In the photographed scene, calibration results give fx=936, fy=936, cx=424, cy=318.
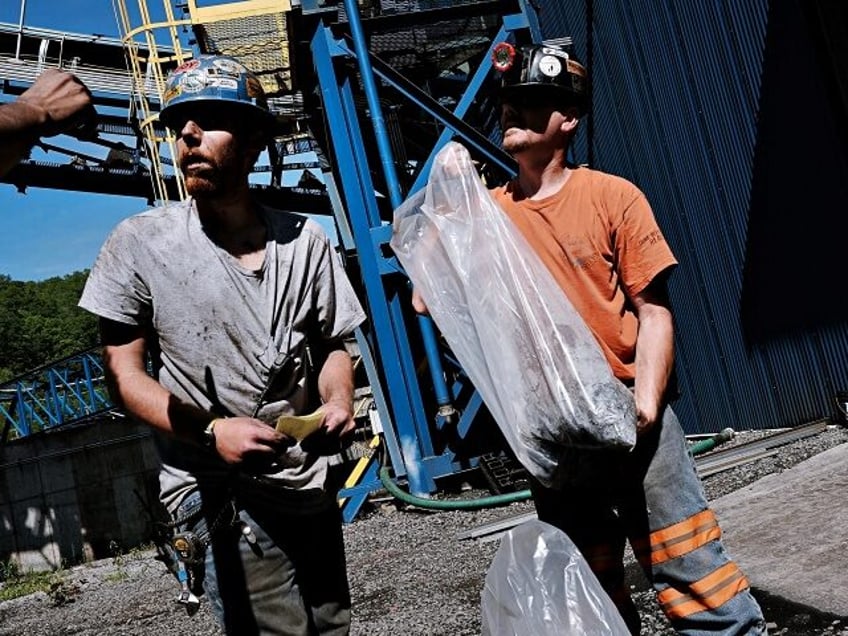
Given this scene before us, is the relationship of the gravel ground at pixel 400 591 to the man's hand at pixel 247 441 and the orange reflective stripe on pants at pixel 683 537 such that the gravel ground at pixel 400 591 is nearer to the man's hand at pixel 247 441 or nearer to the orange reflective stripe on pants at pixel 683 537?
the orange reflective stripe on pants at pixel 683 537

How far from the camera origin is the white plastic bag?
2.25m

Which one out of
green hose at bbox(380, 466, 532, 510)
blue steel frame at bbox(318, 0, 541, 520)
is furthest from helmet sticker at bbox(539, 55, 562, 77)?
blue steel frame at bbox(318, 0, 541, 520)

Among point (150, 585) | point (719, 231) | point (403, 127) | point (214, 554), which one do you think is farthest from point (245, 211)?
point (403, 127)

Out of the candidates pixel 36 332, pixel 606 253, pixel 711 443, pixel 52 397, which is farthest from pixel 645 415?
pixel 36 332

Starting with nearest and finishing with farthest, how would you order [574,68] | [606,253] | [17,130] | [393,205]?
[17,130], [606,253], [574,68], [393,205]

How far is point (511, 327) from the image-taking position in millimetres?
2377

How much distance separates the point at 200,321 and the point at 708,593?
4.66 feet

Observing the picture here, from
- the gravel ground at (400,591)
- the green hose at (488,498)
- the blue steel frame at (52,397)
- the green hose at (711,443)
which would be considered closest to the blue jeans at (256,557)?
the gravel ground at (400,591)

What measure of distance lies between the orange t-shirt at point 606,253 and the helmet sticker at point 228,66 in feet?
2.93

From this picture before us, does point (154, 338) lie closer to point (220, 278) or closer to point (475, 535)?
point (220, 278)

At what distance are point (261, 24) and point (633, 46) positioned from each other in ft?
12.7

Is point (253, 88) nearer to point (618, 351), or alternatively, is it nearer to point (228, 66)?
point (228, 66)

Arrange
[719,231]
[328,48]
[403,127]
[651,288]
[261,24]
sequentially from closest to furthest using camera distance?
1. [651,288]
2. [719,231]
3. [328,48]
4. [261,24]
5. [403,127]

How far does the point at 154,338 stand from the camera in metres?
2.38
